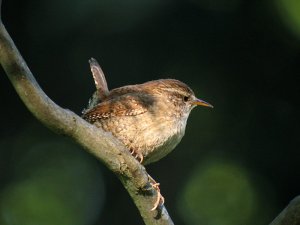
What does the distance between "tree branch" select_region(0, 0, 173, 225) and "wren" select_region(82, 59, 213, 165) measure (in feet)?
2.30

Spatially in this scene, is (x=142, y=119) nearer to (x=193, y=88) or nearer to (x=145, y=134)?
(x=145, y=134)

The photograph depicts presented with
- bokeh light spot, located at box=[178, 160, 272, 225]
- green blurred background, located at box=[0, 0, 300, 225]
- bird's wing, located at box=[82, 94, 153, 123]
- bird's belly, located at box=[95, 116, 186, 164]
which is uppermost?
bird's wing, located at box=[82, 94, 153, 123]

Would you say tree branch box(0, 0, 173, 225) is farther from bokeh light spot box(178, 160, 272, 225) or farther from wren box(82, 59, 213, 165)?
bokeh light spot box(178, 160, 272, 225)

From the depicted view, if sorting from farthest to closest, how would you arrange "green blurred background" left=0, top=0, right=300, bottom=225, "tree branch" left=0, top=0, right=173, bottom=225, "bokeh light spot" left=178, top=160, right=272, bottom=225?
1. "bokeh light spot" left=178, top=160, right=272, bottom=225
2. "green blurred background" left=0, top=0, right=300, bottom=225
3. "tree branch" left=0, top=0, right=173, bottom=225

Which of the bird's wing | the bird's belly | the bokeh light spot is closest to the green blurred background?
the bokeh light spot

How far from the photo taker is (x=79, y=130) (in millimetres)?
3445

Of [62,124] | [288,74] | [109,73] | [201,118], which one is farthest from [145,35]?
[62,124]

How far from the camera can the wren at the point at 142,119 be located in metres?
4.60

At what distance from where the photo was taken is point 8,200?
809cm

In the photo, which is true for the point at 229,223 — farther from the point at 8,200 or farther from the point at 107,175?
the point at 8,200

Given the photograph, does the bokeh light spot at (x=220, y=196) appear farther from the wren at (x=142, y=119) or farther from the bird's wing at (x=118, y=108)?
the bird's wing at (x=118, y=108)

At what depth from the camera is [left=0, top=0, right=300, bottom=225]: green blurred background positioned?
7527mm

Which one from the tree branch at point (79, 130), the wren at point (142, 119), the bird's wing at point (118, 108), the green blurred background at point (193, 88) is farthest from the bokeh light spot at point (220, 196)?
the tree branch at point (79, 130)

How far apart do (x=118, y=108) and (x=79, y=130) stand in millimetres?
1307
